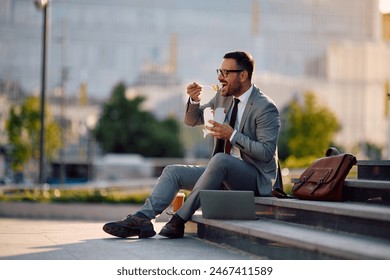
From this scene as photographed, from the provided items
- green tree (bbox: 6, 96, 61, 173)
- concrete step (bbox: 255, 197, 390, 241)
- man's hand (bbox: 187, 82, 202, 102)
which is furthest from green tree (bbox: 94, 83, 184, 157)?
concrete step (bbox: 255, 197, 390, 241)

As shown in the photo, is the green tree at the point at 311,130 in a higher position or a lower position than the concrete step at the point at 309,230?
higher

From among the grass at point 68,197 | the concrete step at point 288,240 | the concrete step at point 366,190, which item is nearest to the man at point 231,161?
the concrete step at point 288,240

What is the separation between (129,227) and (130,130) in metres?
58.7

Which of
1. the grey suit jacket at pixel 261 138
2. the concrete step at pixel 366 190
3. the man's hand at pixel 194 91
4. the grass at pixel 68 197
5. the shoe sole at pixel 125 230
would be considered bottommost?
the grass at pixel 68 197

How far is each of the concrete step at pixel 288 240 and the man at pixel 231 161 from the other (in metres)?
0.27

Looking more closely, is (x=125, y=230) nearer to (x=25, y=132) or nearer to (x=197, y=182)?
(x=197, y=182)

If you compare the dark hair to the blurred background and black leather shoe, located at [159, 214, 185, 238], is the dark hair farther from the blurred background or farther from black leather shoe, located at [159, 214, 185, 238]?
the blurred background

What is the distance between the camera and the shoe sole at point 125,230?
642cm

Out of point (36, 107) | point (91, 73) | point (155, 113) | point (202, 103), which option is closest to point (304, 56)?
point (155, 113)

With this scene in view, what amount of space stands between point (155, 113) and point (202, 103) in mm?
65835

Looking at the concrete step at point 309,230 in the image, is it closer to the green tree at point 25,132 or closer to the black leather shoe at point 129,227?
the black leather shoe at point 129,227

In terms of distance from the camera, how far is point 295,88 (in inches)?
2901

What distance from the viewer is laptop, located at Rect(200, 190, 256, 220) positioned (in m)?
6.23

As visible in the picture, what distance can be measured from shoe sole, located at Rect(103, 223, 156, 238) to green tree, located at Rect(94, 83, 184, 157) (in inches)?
2286
